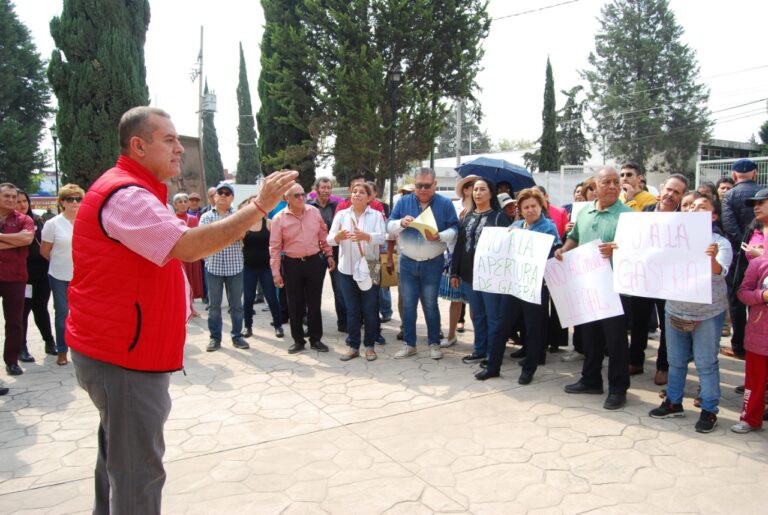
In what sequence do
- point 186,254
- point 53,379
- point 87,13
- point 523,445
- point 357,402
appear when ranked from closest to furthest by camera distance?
point 186,254 < point 523,445 < point 357,402 < point 53,379 < point 87,13

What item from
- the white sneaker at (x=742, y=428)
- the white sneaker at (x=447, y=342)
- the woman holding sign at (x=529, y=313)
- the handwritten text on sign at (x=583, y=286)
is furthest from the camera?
the white sneaker at (x=447, y=342)

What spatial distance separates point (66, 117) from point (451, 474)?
49.7 ft

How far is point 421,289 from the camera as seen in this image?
6.21 metres

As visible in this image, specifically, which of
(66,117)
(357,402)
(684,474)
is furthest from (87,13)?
(684,474)

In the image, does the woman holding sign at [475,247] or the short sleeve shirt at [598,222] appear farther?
the woman holding sign at [475,247]

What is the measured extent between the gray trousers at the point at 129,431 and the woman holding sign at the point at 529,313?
368 cm

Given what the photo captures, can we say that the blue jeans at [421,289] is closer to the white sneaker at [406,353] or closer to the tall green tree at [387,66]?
the white sneaker at [406,353]

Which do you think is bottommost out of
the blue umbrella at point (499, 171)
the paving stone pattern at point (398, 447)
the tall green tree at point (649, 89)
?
the paving stone pattern at point (398, 447)

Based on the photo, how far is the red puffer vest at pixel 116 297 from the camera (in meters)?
2.21

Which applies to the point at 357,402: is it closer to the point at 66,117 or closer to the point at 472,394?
the point at 472,394

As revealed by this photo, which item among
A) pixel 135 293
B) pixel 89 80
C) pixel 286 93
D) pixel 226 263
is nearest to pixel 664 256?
pixel 135 293

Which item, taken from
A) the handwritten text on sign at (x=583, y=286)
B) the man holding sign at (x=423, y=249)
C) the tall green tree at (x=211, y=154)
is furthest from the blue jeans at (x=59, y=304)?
the tall green tree at (x=211, y=154)

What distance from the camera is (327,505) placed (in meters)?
3.17

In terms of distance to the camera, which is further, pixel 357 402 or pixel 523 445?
pixel 357 402
